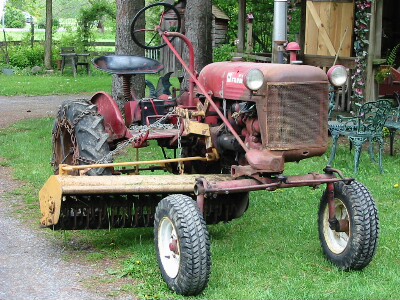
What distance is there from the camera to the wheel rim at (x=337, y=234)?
5.80 metres

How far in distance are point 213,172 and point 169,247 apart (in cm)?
165

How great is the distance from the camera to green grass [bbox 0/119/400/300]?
17.1ft

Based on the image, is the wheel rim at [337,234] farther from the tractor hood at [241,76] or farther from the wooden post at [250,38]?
the wooden post at [250,38]

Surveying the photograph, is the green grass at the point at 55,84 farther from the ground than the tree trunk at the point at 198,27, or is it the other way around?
the tree trunk at the point at 198,27

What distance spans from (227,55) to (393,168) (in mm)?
15386

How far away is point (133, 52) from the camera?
12117 mm

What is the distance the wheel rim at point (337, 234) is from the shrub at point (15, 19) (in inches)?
1957

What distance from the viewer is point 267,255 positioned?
601 cm

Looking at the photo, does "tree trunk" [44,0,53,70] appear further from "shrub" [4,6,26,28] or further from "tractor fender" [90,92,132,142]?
"shrub" [4,6,26,28]

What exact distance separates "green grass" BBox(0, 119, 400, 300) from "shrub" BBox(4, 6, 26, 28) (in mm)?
46632

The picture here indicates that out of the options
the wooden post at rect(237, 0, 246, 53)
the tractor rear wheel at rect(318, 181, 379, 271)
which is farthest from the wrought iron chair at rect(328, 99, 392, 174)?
the wooden post at rect(237, 0, 246, 53)

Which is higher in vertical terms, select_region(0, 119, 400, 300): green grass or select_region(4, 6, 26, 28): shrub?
select_region(4, 6, 26, 28): shrub

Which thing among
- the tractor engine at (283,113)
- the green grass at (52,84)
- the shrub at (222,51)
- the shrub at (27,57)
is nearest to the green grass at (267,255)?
the tractor engine at (283,113)

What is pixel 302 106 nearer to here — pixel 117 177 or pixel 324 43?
pixel 117 177
